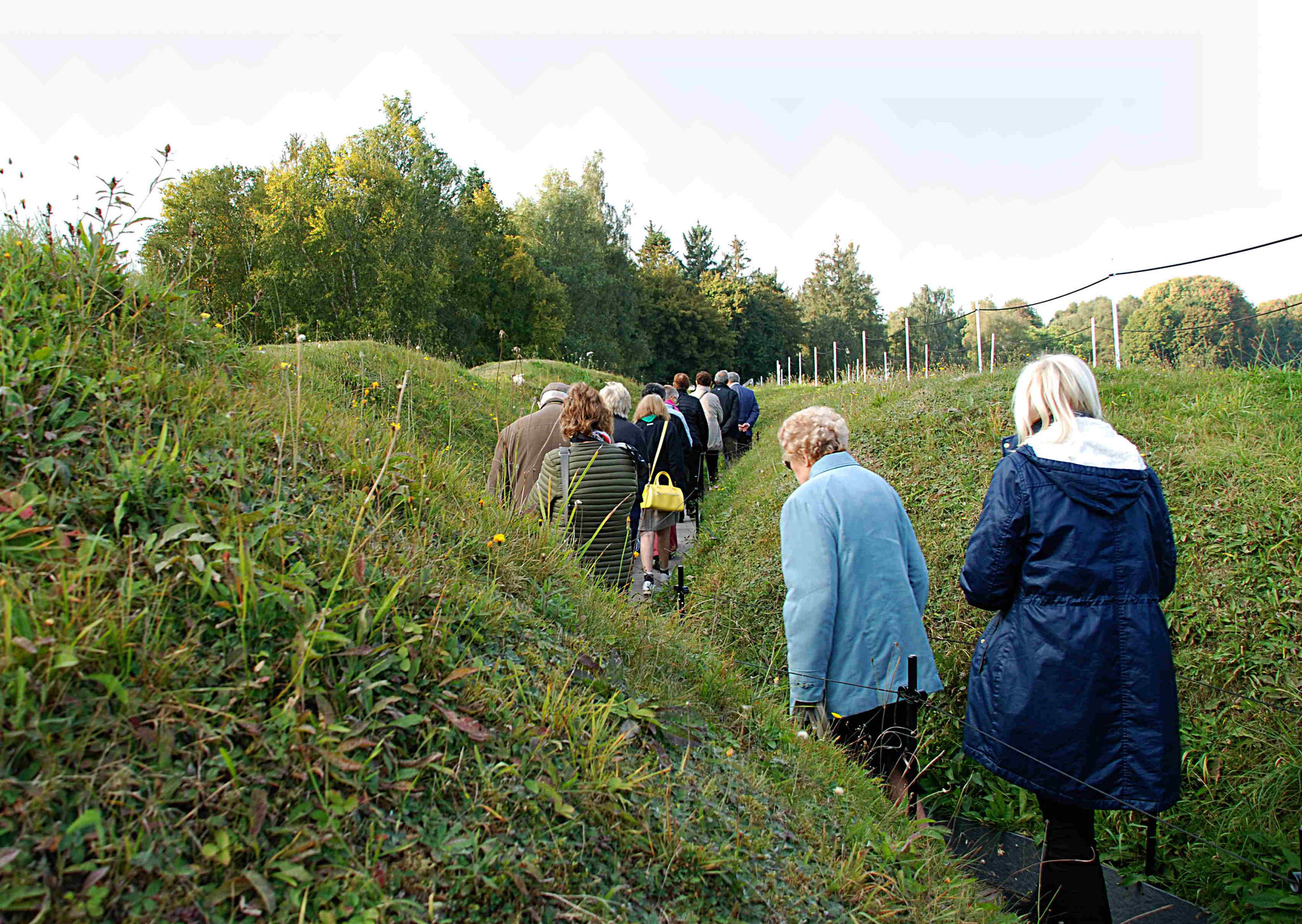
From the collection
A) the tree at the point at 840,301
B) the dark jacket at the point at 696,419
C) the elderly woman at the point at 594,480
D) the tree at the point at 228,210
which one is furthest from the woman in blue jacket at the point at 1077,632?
the tree at the point at 840,301

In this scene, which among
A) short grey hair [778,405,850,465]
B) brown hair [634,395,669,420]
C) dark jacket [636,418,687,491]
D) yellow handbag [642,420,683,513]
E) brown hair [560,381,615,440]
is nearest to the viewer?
short grey hair [778,405,850,465]

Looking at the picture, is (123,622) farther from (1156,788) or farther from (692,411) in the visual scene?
(692,411)

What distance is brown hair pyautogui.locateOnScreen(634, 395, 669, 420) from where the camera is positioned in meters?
9.06

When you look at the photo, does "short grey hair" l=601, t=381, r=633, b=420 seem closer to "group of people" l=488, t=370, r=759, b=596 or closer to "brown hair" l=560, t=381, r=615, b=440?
"group of people" l=488, t=370, r=759, b=596

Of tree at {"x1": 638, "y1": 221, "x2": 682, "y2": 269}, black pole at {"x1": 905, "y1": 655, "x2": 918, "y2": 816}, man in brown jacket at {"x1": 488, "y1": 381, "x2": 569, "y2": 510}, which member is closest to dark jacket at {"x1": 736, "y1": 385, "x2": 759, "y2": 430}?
man in brown jacket at {"x1": 488, "y1": 381, "x2": 569, "y2": 510}

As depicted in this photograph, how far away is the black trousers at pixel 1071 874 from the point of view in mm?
2965

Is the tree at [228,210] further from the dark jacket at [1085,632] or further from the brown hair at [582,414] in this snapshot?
the dark jacket at [1085,632]

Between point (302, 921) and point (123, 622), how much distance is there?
80cm

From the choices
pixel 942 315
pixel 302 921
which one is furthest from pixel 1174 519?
pixel 942 315

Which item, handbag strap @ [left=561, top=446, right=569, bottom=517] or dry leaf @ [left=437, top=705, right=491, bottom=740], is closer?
dry leaf @ [left=437, top=705, right=491, bottom=740]

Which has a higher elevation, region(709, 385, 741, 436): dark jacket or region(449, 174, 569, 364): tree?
region(449, 174, 569, 364): tree

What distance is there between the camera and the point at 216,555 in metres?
2.14

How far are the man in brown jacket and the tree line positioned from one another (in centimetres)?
861

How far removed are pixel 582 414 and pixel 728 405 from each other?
9451 millimetres
